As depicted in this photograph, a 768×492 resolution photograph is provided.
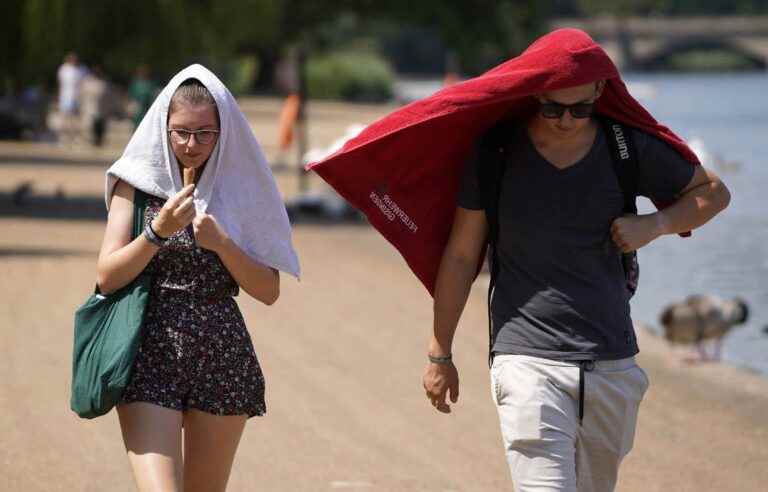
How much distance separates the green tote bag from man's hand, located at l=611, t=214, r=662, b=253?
135 cm

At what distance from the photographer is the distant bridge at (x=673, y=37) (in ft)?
378

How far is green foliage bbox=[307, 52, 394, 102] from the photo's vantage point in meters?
67.3

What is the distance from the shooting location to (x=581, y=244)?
15.1ft

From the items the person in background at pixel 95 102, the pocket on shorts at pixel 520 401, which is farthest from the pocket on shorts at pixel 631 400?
the person in background at pixel 95 102

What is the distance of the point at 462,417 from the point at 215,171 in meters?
4.27

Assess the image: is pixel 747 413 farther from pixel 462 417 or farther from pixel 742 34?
pixel 742 34

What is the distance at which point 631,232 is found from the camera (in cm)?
460

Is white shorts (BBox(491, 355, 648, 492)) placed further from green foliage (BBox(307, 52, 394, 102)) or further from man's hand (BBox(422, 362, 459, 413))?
green foliage (BBox(307, 52, 394, 102))

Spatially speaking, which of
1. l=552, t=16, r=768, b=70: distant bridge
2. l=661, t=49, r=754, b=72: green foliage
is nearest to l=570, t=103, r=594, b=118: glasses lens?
l=552, t=16, r=768, b=70: distant bridge

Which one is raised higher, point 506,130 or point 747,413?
point 506,130

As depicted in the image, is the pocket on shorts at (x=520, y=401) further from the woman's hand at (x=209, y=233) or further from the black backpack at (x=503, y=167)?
the woman's hand at (x=209, y=233)

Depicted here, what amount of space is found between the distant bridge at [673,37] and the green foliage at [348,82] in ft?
154

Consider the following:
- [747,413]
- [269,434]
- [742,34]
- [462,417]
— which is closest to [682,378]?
[747,413]

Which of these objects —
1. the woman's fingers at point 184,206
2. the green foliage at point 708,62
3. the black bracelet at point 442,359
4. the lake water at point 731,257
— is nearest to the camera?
the woman's fingers at point 184,206
